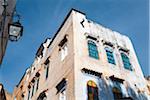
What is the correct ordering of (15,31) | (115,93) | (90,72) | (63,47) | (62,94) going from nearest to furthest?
(15,31), (90,72), (62,94), (115,93), (63,47)

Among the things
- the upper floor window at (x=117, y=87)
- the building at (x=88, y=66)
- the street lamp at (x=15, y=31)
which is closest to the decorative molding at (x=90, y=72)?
the building at (x=88, y=66)

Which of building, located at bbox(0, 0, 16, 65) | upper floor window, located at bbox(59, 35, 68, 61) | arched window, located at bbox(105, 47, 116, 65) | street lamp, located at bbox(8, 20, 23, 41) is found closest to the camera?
street lamp, located at bbox(8, 20, 23, 41)

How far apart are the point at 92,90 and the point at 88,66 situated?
1.64 metres

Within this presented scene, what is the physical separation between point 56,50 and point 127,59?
5.37 meters


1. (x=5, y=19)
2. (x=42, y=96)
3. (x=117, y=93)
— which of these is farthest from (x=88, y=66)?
(x=5, y=19)

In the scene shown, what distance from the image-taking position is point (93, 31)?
16938 mm

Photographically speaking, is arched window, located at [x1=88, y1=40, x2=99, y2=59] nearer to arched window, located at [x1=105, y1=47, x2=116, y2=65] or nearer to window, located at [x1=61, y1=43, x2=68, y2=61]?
arched window, located at [x1=105, y1=47, x2=116, y2=65]

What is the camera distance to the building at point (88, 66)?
13219mm

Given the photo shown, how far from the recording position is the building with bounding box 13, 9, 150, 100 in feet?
43.4

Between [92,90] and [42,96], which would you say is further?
[42,96]

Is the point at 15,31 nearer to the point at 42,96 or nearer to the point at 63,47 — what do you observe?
the point at 63,47

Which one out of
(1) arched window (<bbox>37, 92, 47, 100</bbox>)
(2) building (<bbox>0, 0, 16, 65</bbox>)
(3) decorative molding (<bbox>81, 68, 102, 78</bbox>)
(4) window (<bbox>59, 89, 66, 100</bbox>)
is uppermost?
(2) building (<bbox>0, 0, 16, 65</bbox>)

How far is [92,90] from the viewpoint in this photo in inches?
512

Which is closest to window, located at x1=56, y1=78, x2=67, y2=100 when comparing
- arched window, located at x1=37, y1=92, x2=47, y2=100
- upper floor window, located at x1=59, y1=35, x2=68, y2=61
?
upper floor window, located at x1=59, y1=35, x2=68, y2=61
